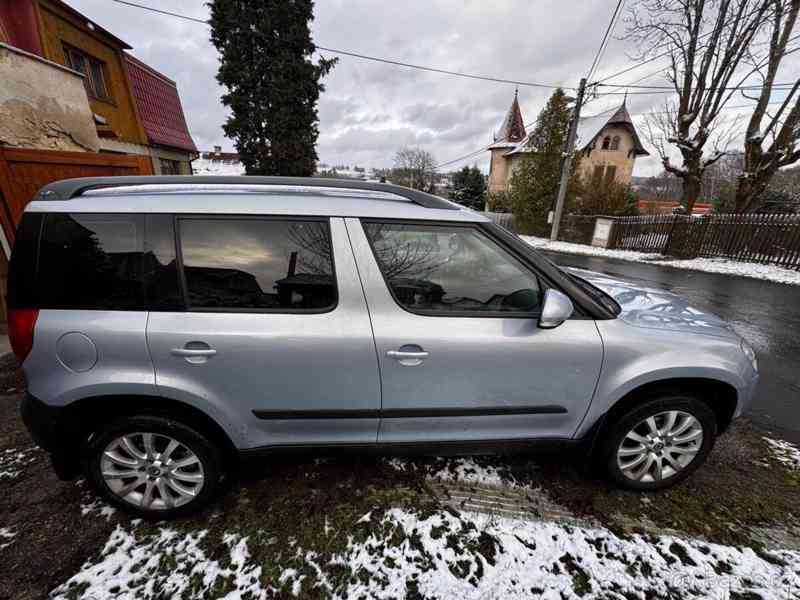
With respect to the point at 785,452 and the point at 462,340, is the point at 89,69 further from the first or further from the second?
the point at 785,452

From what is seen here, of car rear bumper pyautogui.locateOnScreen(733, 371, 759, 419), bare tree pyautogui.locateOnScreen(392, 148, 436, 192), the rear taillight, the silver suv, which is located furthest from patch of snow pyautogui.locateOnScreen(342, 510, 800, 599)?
bare tree pyautogui.locateOnScreen(392, 148, 436, 192)

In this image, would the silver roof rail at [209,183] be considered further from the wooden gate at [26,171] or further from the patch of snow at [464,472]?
the wooden gate at [26,171]

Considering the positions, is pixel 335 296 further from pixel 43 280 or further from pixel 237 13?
pixel 237 13

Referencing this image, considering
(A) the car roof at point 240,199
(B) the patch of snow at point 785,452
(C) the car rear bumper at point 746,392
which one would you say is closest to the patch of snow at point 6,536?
(A) the car roof at point 240,199

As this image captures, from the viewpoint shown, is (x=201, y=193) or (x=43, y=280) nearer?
(x=43, y=280)

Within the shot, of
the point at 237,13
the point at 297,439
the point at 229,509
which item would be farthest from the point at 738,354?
the point at 237,13

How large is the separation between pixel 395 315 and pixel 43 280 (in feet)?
5.72

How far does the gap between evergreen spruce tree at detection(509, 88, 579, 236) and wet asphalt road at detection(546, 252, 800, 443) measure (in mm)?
8214

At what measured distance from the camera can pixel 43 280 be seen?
1.63 m

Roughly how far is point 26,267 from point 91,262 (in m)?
0.28

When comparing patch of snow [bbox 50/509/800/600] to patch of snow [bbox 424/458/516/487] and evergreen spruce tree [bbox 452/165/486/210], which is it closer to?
patch of snow [bbox 424/458/516/487]

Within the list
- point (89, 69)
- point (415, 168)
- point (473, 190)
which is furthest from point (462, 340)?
point (415, 168)

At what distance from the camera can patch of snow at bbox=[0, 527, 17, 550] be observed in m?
1.77

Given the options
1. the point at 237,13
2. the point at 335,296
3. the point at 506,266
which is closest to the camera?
the point at 335,296
